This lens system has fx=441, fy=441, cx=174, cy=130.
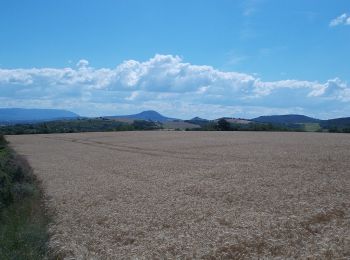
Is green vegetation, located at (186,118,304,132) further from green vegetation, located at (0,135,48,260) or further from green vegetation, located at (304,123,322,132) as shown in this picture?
green vegetation, located at (0,135,48,260)

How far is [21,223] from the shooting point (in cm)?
1553

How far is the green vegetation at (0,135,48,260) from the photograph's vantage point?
40.7 ft

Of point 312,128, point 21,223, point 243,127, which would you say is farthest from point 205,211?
point 312,128

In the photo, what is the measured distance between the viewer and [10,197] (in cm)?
2067

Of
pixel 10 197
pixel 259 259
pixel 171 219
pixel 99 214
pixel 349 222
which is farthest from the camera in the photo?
pixel 10 197

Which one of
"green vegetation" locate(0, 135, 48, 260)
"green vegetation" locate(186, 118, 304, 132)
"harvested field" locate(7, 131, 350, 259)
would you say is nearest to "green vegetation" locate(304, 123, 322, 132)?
"green vegetation" locate(186, 118, 304, 132)

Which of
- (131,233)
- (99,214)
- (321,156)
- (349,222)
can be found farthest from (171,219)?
(321,156)

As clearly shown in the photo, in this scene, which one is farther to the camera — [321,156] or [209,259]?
[321,156]

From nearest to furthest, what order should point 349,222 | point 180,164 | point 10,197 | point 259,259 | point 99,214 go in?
point 259,259 < point 349,222 < point 99,214 < point 10,197 < point 180,164

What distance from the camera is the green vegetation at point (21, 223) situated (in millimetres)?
12391

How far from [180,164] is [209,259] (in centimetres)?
2251

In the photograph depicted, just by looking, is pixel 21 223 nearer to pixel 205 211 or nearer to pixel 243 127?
pixel 205 211

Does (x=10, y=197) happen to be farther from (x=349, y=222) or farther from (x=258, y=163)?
(x=258, y=163)

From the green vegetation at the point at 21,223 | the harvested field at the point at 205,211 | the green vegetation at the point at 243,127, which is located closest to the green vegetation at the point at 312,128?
the green vegetation at the point at 243,127
